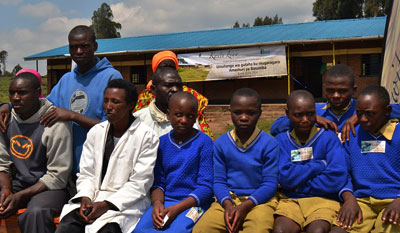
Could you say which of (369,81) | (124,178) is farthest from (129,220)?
(369,81)

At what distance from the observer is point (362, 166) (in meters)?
2.65

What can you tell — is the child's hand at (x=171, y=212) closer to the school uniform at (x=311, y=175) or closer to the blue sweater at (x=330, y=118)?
the school uniform at (x=311, y=175)

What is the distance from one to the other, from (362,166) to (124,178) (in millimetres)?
1735

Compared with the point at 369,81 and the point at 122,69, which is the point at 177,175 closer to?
the point at 369,81

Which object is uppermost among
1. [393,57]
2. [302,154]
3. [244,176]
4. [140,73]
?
[140,73]

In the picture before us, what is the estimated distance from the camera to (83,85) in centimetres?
336

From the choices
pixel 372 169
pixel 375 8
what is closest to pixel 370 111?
pixel 372 169

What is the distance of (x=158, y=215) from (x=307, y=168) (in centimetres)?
110

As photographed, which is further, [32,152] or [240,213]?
[32,152]

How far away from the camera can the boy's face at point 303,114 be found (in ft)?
8.71

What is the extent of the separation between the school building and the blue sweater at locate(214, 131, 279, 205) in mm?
11895

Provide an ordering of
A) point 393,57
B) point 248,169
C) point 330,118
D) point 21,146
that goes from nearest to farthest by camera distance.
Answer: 1. point 248,169
2. point 330,118
3. point 21,146
4. point 393,57

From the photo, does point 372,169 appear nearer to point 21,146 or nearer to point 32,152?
point 32,152

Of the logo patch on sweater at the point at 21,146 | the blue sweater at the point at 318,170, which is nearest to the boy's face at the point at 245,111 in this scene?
the blue sweater at the point at 318,170
